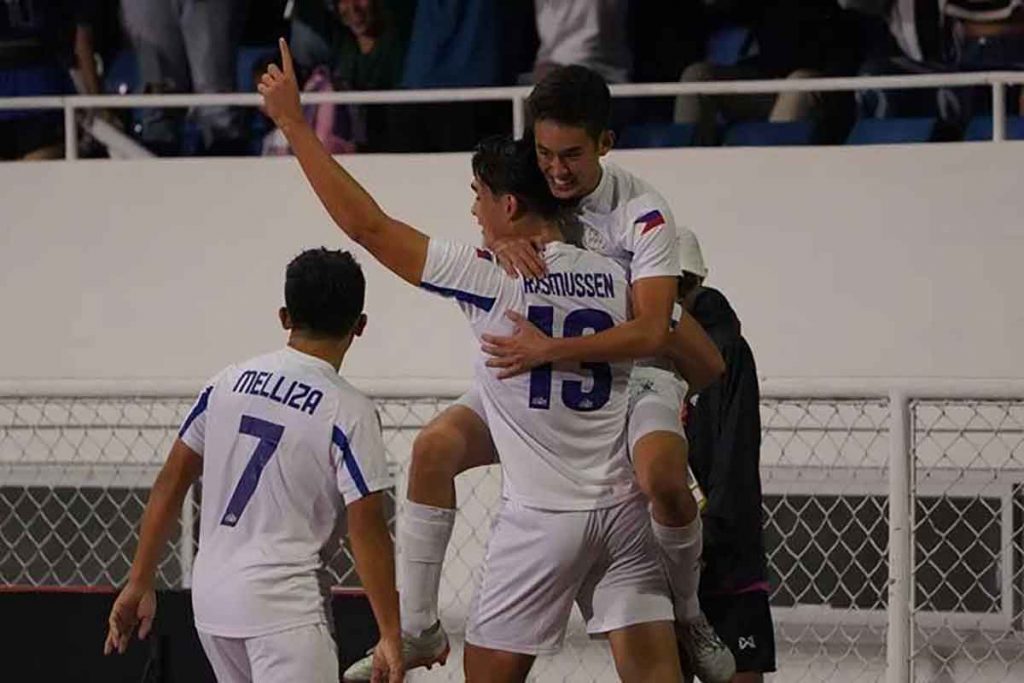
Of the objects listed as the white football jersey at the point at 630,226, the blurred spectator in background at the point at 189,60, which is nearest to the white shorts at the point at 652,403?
the white football jersey at the point at 630,226

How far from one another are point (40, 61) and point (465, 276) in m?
4.91

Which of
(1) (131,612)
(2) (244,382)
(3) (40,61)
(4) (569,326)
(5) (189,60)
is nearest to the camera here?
(4) (569,326)

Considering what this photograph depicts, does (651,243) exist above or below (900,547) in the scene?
above

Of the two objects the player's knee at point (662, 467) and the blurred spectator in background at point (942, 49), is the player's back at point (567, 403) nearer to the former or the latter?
the player's knee at point (662, 467)

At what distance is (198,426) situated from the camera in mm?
4430

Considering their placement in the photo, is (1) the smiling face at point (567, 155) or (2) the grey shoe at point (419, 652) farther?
(2) the grey shoe at point (419, 652)

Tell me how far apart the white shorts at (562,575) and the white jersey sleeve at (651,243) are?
0.46 metres

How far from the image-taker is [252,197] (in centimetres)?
729

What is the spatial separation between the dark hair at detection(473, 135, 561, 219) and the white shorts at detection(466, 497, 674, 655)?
0.59m

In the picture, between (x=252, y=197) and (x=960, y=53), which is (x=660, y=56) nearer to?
(x=960, y=53)

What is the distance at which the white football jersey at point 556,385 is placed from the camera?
4.22 metres

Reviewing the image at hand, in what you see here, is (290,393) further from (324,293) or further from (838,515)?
(838,515)

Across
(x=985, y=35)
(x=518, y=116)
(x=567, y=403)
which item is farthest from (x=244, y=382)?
(x=985, y=35)

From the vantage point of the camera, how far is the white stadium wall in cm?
659
